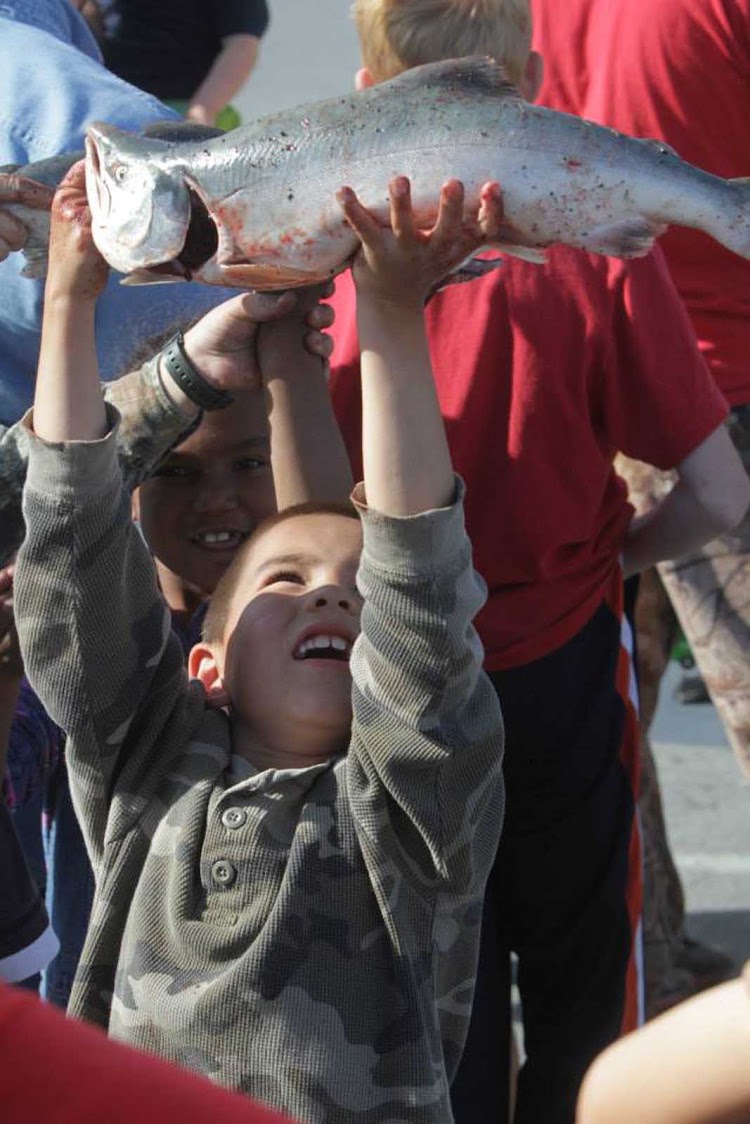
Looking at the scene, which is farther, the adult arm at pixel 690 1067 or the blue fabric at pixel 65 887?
the blue fabric at pixel 65 887

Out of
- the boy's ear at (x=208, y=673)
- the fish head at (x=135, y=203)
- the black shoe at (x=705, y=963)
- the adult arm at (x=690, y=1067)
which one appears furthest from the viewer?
the black shoe at (x=705, y=963)

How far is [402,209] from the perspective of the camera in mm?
2023

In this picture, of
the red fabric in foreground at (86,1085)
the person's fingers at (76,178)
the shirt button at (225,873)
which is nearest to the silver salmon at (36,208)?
the person's fingers at (76,178)

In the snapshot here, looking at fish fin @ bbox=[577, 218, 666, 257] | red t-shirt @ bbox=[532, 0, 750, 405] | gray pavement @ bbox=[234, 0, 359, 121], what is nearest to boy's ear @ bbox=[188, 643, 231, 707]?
fish fin @ bbox=[577, 218, 666, 257]

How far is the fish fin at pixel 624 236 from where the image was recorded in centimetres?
210

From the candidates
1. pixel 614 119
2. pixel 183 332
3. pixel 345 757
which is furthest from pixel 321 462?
pixel 614 119

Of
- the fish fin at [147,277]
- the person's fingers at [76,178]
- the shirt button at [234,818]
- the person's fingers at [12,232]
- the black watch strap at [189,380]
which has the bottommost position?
the shirt button at [234,818]

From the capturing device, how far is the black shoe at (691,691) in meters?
6.17

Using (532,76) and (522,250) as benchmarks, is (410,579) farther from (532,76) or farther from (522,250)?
(532,76)

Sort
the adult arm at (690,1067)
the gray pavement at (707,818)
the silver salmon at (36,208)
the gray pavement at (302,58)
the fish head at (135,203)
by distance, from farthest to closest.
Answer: the gray pavement at (302,58) → the gray pavement at (707,818) → the silver salmon at (36,208) → the fish head at (135,203) → the adult arm at (690,1067)

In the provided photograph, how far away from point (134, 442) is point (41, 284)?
0.45 metres

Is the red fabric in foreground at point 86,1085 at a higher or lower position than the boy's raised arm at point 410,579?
higher

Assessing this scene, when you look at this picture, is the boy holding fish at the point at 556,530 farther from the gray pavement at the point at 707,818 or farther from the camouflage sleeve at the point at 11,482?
the gray pavement at the point at 707,818

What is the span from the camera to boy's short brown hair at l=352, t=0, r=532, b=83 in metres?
2.81
